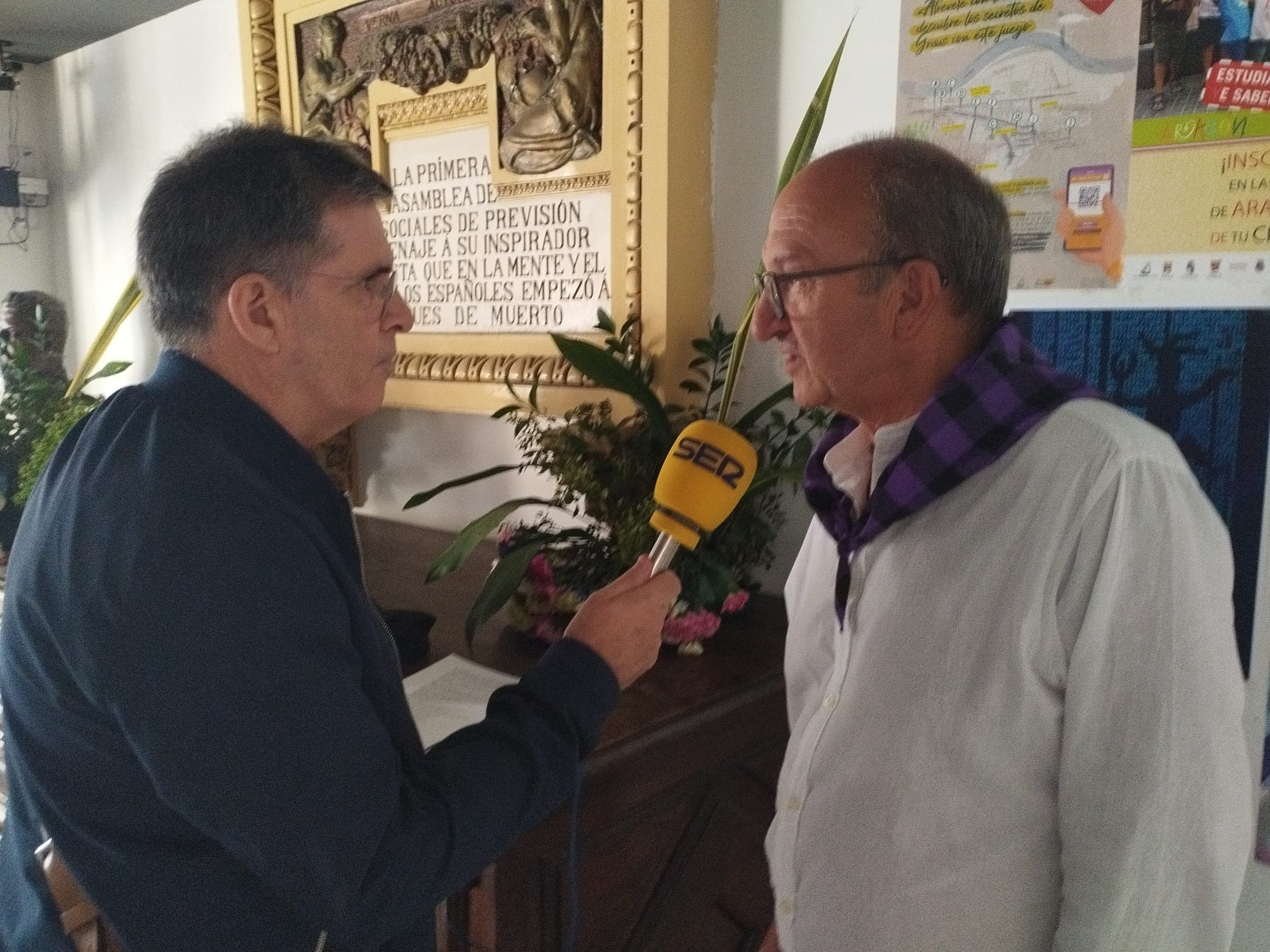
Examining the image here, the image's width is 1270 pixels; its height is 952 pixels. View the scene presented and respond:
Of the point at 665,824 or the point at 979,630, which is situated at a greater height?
the point at 979,630

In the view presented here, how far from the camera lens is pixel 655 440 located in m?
1.29

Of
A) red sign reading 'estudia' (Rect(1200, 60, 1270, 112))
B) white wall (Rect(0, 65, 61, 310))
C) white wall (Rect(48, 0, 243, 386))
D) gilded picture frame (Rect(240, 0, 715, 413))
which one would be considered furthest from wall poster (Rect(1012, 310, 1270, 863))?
white wall (Rect(0, 65, 61, 310))

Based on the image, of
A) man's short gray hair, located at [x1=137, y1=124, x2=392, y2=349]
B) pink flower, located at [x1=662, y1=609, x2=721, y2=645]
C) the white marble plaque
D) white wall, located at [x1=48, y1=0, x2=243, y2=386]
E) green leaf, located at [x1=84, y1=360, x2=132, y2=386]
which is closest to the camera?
man's short gray hair, located at [x1=137, y1=124, x2=392, y2=349]

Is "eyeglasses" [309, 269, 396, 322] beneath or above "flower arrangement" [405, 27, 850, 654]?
above

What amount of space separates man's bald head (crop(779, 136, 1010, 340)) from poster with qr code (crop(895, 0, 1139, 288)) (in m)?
0.32

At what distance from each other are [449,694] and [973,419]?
71 cm

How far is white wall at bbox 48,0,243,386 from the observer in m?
2.29

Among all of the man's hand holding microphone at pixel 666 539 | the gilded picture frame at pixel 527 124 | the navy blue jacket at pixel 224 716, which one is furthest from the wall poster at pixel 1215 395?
the navy blue jacket at pixel 224 716

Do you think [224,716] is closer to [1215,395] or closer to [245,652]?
[245,652]

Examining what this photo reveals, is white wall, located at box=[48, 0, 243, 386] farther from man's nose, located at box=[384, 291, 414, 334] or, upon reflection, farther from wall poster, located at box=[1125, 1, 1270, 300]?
wall poster, located at box=[1125, 1, 1270, 300]

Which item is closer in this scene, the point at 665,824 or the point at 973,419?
the point at 973,419

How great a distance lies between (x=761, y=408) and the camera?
127 centimetres

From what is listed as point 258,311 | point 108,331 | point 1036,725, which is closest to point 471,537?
point 258,311

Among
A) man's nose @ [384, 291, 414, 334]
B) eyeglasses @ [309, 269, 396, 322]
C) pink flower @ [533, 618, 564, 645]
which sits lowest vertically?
pink flower @ [533, 618, 564, 645]
